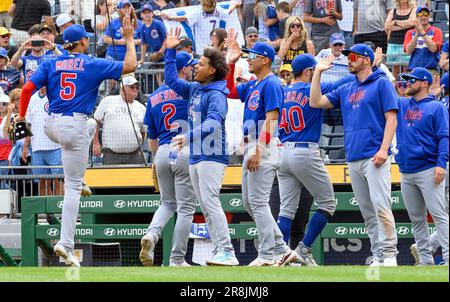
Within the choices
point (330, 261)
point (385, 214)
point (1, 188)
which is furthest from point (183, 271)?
point (1, 188)

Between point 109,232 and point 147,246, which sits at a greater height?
point 147,246

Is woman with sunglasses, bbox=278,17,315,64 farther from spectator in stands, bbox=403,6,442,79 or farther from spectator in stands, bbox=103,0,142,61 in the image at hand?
spectator in stands, bbox=103,0,142,61

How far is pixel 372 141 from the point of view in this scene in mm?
10289

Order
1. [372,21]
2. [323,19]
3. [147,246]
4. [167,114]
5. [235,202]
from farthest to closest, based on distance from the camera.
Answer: [372,21]
[323,19]
[235,202]
[167,114]
[147,246]

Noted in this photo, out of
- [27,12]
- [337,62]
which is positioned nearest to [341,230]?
[337,62]

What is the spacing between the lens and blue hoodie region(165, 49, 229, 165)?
33.9 ft

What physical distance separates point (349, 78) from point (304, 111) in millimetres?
573

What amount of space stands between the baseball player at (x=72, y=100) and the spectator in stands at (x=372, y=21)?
6.60 metres

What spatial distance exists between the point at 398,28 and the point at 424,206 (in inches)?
225

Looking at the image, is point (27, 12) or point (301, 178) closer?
point (301, 178)

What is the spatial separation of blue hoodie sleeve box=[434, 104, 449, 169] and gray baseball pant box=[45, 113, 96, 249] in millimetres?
3491

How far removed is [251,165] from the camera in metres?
10.3

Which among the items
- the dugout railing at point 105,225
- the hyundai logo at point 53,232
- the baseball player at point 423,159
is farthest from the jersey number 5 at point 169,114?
the hyundai logo at point 53,232

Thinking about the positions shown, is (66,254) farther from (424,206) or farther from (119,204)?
(119,204)
